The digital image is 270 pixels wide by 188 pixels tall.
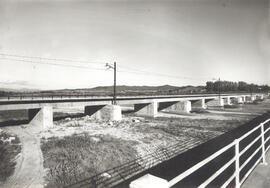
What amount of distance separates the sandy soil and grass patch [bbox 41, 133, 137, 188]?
412mm

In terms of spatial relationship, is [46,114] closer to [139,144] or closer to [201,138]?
[139,144]

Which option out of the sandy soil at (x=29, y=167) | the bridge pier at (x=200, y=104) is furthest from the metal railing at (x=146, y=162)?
the bridge pier at (x=200, y=104)

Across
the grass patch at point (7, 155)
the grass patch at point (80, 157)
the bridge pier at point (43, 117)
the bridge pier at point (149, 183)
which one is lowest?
the grass patch at point (7, 155)

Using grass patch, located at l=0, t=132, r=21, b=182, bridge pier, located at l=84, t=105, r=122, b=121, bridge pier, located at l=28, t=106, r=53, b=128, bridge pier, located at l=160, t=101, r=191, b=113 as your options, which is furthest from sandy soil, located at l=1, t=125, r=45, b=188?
bridge pier, located at l=160, t=101, r=191, b=113

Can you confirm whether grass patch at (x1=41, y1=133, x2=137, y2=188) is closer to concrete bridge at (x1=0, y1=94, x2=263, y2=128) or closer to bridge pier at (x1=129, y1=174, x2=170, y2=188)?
concrete bridge at (x1=0, y1=94, x2=263, y2=128)

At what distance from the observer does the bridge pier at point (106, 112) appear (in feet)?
90.6

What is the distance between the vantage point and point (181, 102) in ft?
131

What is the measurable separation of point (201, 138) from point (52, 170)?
42.0 ft

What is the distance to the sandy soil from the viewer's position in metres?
8.74

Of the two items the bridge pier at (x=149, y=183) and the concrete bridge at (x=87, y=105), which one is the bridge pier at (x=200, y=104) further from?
the bridge pier at (x=149, y=183)

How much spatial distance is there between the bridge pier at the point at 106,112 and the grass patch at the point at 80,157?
10913 millimetres

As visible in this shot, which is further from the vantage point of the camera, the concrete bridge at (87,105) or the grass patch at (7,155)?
the concrete bridge at (87,105)

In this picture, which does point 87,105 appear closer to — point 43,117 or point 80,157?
point 43,117

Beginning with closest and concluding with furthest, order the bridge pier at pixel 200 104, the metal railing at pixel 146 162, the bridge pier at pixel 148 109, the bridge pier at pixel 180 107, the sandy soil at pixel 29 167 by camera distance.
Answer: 1. the sandy soil at pixel 29 167
2. the metal railing at pixel 146 162
3. the bridge pier at pixel 148 109
4. the bridge pier at pixel 180 107
5. the bridge pier at pixel 200 104
